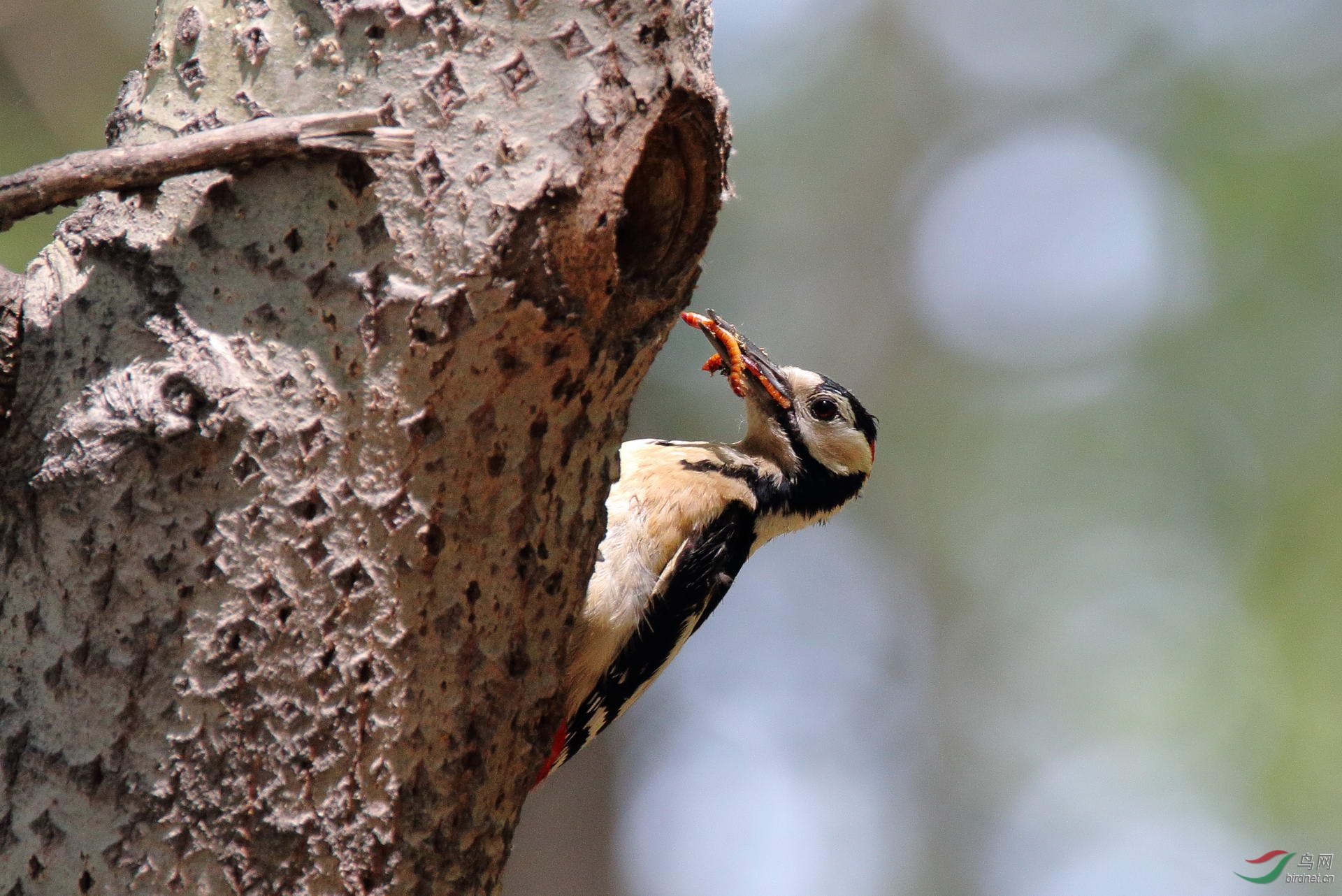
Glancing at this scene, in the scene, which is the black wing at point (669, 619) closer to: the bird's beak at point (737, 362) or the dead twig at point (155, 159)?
the bird's beak at point (737, 362)

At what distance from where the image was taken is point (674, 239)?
2.00 meters

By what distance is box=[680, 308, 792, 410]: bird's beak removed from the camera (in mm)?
3918

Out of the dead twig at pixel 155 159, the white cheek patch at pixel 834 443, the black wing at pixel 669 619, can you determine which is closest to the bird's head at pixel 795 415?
the white cheek patch at pixel 834 443

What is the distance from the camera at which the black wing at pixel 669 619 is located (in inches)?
130

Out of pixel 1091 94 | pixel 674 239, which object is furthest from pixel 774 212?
pixel 674 239

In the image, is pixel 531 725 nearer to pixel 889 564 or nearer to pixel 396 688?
pixel 396 688

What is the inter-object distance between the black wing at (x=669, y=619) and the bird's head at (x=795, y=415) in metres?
0.55

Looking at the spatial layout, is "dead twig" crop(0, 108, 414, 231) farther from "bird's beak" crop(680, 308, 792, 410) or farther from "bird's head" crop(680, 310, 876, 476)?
"bird's head" crop(680, 310, 876, 476)

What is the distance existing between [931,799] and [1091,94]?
7.79 metres
